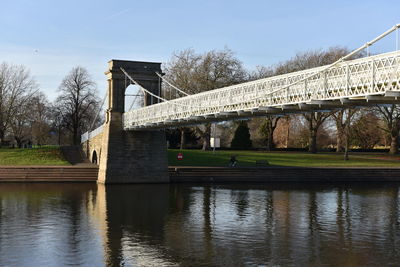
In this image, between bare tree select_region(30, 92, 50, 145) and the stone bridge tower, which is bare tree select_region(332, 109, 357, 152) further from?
bare tree select_region(30, 92, 50, 145)

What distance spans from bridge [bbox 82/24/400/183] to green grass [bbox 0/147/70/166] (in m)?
3.53

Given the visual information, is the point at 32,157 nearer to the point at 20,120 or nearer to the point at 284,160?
the point at 20,120

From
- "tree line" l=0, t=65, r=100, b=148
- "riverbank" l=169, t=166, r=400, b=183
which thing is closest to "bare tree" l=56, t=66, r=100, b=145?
"tree line" l=0, t=65, r=100, b=148

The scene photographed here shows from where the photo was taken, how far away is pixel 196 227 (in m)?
26.5

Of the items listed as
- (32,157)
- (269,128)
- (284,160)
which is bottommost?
(284,160)

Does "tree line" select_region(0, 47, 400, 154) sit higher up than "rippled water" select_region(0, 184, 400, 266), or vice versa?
"tree line" select_region(0, 47, 400, 154)

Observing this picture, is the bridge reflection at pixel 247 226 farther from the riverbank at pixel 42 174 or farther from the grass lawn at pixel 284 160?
the grass lawn at pixel 284 160

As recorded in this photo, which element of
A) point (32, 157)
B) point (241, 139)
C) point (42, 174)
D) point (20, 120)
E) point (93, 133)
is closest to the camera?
point (42, 174)

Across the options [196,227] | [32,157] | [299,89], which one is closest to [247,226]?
[196,227]

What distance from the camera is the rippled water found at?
2020 cm

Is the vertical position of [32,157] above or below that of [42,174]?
above

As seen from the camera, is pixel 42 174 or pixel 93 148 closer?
pixel 42 174

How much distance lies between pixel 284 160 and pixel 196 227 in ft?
119

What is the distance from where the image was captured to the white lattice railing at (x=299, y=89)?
23750 millimetres
